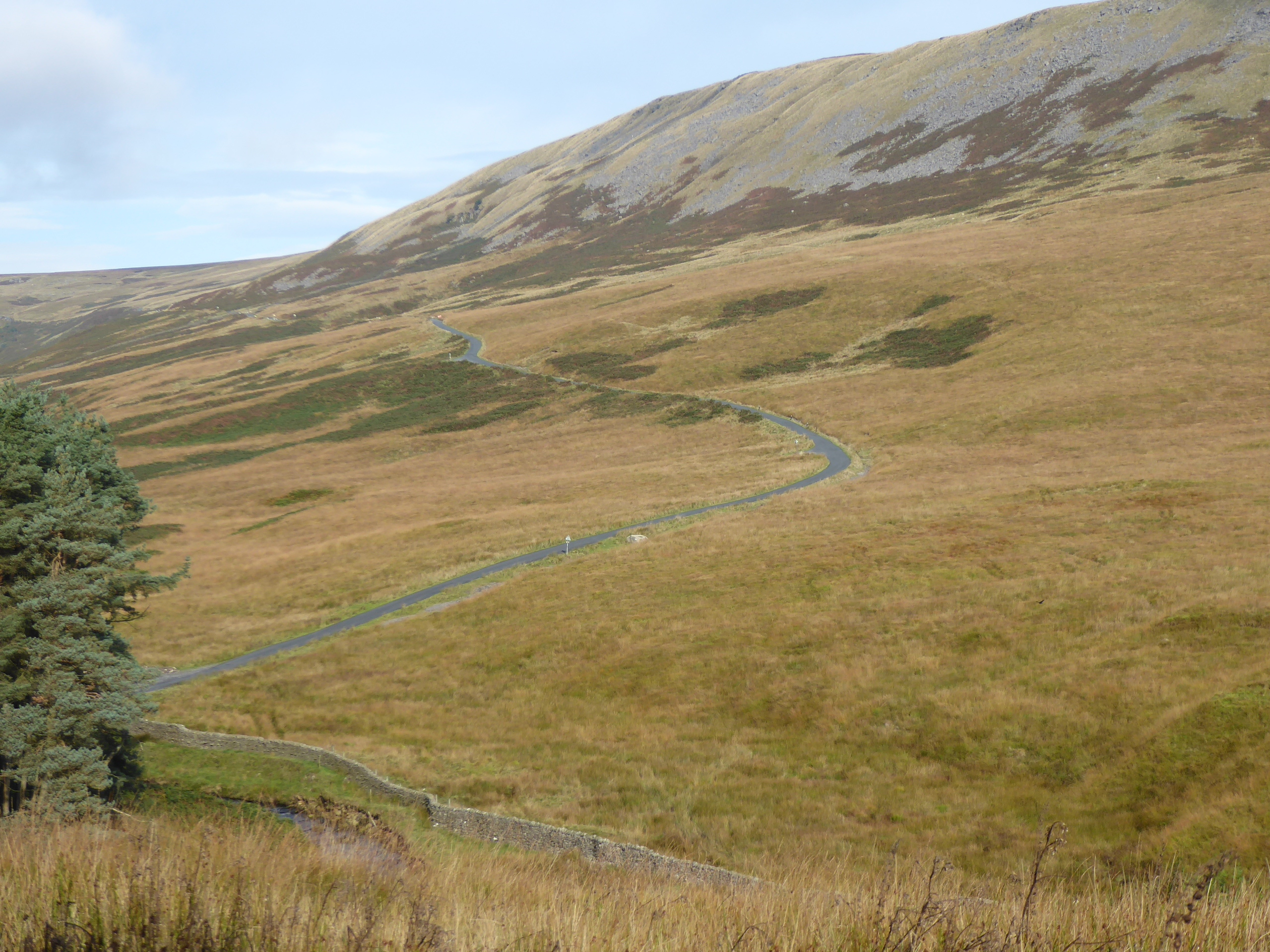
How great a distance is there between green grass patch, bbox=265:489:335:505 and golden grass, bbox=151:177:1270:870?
143 feet

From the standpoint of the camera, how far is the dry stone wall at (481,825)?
15820 mm

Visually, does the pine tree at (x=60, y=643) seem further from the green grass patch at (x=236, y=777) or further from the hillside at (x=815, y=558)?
the hillside at (x=815, y=558)

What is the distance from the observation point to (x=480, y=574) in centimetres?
4981

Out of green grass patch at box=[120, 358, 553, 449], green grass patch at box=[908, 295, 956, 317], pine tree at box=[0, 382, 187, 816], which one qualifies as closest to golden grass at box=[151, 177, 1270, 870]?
pine tree at box=[0, 382, 187, 816]

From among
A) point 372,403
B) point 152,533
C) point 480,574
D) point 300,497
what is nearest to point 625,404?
point 300,497

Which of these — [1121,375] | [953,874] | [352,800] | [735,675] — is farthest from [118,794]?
[1121,375]

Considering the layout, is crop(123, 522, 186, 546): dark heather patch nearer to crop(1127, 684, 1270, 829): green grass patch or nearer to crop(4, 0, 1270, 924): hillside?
crop(4, 0, 1270, 924): hillside

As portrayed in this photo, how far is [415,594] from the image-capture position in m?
48.0

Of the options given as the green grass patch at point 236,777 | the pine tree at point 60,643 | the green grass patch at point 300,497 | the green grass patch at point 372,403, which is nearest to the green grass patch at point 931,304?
the green grass patch at point 372,403

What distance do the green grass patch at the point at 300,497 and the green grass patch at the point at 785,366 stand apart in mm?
54783

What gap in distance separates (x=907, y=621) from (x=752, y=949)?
26853 mm

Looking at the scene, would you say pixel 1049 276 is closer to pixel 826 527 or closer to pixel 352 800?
pixel 826 527

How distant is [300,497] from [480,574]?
4066 cm

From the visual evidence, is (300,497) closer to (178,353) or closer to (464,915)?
(464,915)
